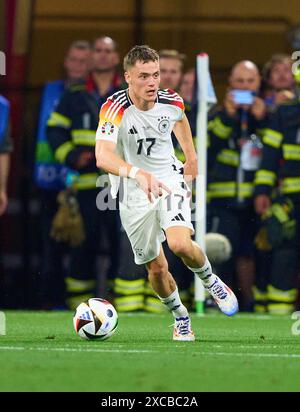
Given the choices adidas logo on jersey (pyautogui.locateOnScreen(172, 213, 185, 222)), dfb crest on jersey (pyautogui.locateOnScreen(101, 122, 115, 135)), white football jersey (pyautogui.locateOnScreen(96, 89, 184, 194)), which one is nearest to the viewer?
adidas logo on jersey (pyautogui.locateOnScreen(172, 213, 185, 222))

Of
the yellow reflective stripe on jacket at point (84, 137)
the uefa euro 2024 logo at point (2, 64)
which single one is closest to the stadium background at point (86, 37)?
the uefa euro 2024 logo at point (2, 64)

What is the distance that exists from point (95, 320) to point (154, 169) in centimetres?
118

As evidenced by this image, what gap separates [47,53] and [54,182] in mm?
2153

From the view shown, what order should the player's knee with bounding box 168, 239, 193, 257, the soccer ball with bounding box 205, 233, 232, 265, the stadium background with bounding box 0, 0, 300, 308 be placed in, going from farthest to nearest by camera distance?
the stadium background with bounding box 0, 0, 300, 308
the soccer ball with bounding box 205, 233, 232, 265
the player's knee with bounding box 168, 239, 193, 257

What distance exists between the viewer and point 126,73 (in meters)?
10.6

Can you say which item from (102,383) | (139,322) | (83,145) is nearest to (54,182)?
(83,145)

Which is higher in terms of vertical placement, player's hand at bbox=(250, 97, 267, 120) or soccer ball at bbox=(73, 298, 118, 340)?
player's hand at bbox=(250, 97, 267, 120)

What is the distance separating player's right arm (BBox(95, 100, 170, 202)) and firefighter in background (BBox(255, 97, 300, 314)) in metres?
4.01

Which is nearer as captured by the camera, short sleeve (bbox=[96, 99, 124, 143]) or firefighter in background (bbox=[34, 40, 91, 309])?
short sleeve (bbox=[96, 99, 124, 143])

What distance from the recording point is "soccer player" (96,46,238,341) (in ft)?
34.1

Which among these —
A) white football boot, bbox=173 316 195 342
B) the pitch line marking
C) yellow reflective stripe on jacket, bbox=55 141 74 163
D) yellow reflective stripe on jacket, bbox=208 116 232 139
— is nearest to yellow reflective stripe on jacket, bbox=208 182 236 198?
yellow reflective stripe on jacket, bbox=208 116 232 139

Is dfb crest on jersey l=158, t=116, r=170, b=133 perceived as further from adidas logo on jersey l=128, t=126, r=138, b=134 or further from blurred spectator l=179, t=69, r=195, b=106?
blurred spectator l=179, t=69, r=195, b=106

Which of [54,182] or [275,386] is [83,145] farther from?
[275,386]

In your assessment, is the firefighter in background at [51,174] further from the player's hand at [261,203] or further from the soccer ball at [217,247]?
the player's hand at [261,203]
